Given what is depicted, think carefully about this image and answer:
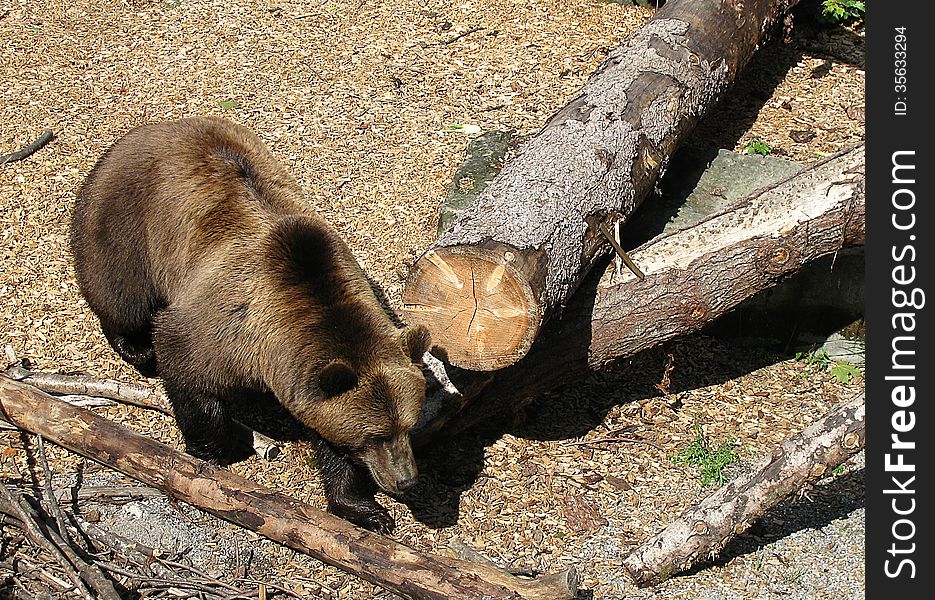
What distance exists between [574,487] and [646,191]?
6.45 ft

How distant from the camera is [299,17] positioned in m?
10.3

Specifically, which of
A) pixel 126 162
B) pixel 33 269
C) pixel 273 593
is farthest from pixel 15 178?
pixel 273 593

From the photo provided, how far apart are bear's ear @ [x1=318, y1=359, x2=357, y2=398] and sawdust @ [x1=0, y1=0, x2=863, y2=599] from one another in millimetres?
1123

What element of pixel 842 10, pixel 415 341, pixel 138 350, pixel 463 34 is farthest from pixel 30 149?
pixel 842 10

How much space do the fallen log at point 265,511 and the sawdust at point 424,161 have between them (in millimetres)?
405

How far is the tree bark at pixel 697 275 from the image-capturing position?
5.54 m

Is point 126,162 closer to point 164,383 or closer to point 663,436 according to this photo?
point 164,383

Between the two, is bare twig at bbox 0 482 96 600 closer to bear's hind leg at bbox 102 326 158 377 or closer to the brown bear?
the brown bear

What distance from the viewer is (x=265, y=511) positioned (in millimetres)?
4781

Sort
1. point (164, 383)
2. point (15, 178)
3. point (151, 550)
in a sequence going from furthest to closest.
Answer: point (15, 178) → point (164, 383) → point (151, 550)

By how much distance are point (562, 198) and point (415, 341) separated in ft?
4.18

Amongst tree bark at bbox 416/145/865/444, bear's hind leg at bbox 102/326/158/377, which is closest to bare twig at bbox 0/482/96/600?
bear's hind leg at bbox 102/326/158/377

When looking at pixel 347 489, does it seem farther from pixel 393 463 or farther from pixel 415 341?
pixel 415 341

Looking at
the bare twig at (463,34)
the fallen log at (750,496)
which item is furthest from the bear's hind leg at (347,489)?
the bare twig at (463,34)
